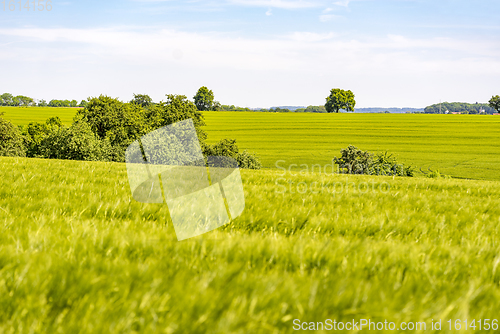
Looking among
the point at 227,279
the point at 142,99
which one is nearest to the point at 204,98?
the point at 142,99

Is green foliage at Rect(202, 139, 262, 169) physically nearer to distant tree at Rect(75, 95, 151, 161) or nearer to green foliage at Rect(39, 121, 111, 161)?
distant tree at Rect(75, 95, 151, 161)

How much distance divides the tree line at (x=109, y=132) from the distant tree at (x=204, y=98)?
109 meters

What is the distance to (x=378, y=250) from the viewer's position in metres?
2.65

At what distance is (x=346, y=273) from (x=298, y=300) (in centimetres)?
62

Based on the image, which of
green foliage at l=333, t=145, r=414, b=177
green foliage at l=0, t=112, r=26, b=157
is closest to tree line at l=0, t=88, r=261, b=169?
green foliage at l=0, t=112, r=26, b=157

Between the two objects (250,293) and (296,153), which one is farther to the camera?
(296,153)

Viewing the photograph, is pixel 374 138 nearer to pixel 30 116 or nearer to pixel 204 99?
pixel 204 99

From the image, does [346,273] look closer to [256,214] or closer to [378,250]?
[378,250]

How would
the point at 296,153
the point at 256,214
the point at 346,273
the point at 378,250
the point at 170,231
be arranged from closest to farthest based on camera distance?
the point at 346,273, the point at 378,250, the point at 170,231, the point at 256,214, the point at 296,153

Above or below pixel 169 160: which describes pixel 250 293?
above

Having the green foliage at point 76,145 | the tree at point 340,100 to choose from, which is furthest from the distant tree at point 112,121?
the tree at point 340,100

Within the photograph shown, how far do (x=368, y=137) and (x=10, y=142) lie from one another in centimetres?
9251

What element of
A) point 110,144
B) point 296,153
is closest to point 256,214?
point 110,144

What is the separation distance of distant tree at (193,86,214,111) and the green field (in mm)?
31108
